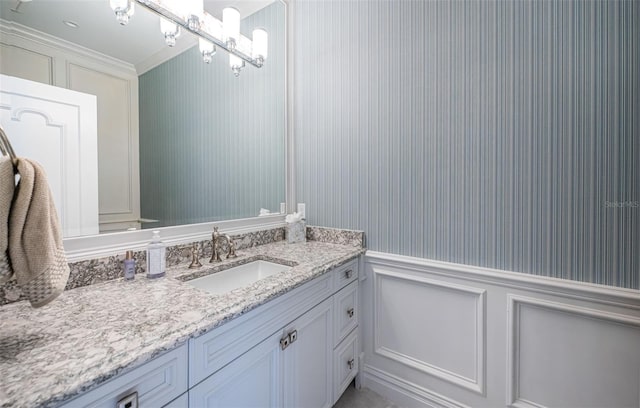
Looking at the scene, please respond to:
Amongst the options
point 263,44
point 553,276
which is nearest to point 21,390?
point 553,276

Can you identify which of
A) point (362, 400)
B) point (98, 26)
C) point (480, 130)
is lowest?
point (362, 400)

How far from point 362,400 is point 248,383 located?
3.17ft

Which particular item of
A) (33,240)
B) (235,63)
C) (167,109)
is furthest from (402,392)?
(235,63)

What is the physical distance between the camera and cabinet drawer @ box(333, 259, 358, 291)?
4.61ft

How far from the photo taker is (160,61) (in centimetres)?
126

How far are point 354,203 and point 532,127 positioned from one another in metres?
0.92

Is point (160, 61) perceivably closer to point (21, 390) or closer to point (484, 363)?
point (21, 390)

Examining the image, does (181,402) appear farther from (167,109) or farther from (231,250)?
(167,109)

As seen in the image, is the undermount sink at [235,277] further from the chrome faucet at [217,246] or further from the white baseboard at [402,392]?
the white baseboard at [402,392]

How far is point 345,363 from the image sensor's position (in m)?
1.49

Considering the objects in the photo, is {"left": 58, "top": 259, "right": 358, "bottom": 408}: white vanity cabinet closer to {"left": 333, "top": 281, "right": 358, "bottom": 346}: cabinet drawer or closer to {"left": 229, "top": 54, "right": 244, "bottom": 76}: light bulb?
{"left": 333, "top": 281, "right": 358, "bottom": 346}: cabinet drawer

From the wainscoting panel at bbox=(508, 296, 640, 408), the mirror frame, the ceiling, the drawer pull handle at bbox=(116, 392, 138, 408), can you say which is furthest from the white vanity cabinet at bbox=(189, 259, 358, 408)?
the ceiling

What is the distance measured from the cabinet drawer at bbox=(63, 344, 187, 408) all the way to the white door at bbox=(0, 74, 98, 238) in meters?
0.66

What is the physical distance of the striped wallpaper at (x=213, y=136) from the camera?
125cm
